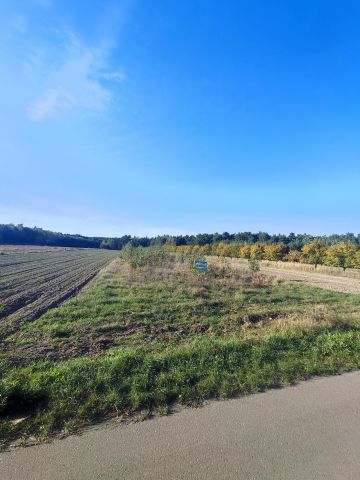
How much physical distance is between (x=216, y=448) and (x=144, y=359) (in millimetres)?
2921

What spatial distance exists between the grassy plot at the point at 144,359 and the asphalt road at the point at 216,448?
43 centimetres

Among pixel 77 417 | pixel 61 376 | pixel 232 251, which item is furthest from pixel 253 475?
pixel 232 251

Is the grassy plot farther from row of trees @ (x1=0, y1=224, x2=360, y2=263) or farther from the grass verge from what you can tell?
row of trees @ (x1=0, y1=224, x2=360, y2=263)

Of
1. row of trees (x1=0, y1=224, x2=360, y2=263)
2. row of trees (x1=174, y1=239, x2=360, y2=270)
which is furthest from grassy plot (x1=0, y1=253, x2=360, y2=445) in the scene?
row of trees (x1=0, y1=224, x2=360, y2=263)

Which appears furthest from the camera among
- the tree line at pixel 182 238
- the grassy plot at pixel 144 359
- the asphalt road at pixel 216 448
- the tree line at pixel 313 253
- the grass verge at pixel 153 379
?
the tree line at pixel 182 238

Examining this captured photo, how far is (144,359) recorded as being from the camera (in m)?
6.43

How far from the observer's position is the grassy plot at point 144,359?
470cm

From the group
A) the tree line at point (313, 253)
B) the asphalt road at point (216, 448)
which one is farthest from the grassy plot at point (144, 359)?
the tree line at point (313, 253)

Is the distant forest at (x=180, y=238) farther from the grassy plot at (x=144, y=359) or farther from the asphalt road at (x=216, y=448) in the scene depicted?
the asphalt road at (x=216, y=448)

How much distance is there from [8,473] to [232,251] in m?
73.2

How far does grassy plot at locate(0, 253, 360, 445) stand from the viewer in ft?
15.4

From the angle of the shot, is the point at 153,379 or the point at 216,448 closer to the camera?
the point at 216,448

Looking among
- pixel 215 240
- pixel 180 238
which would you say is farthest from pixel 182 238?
pixel 215 240

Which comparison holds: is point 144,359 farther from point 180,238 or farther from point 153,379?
point 180,238
